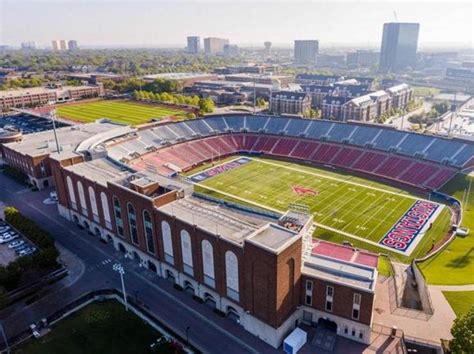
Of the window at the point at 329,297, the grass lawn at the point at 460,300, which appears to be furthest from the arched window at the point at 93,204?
the grass lawn at the point at 460,300

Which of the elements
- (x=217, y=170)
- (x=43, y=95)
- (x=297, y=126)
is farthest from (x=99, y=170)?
(x=43, y=95)

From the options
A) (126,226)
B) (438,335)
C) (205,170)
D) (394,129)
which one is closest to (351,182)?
(394,129)

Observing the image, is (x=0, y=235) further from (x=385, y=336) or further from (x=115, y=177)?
(x=385, y=336)

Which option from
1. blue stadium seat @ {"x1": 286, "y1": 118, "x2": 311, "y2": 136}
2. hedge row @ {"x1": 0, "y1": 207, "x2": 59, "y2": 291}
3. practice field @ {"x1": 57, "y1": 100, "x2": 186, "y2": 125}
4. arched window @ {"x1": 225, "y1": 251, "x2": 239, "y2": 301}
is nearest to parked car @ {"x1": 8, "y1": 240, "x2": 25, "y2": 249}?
hedge row @ {"x1": 0, "y1": 207, "x2": 59, "y2": 291}

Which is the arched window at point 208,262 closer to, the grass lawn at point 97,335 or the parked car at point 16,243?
the grass lawn at point 97,335

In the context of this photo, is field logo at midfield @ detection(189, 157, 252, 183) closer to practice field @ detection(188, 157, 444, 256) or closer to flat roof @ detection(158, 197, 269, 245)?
practice field @ detection(188, 157, 444, 256)

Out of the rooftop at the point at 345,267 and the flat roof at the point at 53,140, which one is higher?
the flat roof at the point at 53,140
